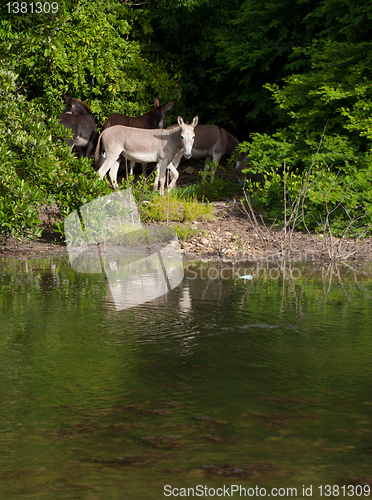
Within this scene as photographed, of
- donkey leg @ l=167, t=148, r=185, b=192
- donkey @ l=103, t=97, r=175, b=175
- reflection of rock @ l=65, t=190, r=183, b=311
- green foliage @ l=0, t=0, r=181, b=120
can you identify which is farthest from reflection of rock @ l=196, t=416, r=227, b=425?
donkey @ l=103, t=97, r=175, b=175

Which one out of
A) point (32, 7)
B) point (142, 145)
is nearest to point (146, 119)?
point (142, 145)

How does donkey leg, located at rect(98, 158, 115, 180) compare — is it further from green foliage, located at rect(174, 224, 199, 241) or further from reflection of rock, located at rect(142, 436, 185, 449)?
reflection of rock, located at rect(142, 436, 185, 449)

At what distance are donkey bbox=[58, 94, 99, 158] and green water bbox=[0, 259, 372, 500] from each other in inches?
406

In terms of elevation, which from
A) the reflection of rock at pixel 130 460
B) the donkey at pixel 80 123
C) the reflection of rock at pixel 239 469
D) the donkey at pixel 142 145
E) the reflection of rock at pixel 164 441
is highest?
the donkey at pixel 80 123

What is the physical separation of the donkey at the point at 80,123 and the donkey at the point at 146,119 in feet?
1.82

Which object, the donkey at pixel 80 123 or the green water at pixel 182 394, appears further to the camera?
the donkey at pixel 80 123

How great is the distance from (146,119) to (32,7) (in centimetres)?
500

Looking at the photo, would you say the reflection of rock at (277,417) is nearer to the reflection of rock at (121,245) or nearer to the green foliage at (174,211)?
the reflection of rock at (121,245)

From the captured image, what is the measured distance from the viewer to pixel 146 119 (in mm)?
18594

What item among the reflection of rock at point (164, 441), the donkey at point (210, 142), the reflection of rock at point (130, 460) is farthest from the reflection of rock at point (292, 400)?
the donkey at point (210, 142)

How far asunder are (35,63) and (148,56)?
13.1 ft

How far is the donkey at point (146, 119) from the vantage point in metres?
18.1

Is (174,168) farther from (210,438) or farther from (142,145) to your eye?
(210,438)

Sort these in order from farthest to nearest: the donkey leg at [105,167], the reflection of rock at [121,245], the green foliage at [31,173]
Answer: the donkey leg at [105,167], the green foliage at [31,173], the reflection of rock at [121,245]
